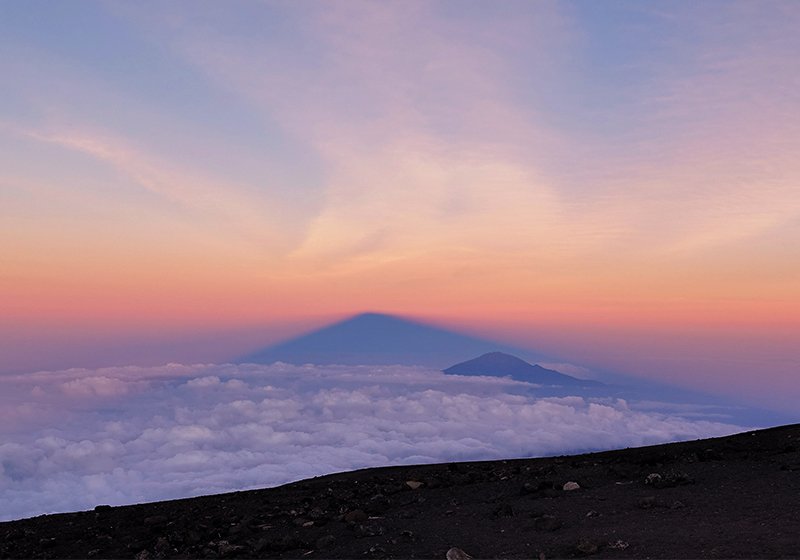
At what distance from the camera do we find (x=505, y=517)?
599 inches

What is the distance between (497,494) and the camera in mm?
17859

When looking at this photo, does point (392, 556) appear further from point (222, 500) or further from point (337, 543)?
point (222, 500)

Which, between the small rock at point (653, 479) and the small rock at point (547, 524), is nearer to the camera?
the small rock at point (547, 524)

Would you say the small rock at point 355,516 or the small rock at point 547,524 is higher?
the small rock at point 547,524

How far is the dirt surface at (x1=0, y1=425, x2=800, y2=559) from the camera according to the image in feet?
40.4

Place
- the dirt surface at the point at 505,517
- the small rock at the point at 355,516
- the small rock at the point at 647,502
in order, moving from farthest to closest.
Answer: the small rock at the point at 355,516 < the small rock at the point at 647,502 < the dirt surface at the point at 505,517

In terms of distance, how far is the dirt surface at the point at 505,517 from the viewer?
12.3 metres

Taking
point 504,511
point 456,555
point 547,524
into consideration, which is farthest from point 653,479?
point 456,555

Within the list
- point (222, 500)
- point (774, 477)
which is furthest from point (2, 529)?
point (774, 477)

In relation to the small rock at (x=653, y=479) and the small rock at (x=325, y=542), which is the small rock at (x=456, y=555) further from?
the small rock at (x=653, y=479)

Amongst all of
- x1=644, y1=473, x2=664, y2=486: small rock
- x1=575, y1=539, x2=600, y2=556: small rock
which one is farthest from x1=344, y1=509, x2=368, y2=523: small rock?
x1=644, y1=473, x2=664, y2=486: small rock

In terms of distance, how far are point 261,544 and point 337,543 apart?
1752 mm

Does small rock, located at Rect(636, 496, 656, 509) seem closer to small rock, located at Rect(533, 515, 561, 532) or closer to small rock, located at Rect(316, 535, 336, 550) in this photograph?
small rock, located at Rect(533, 515, 561, 532)

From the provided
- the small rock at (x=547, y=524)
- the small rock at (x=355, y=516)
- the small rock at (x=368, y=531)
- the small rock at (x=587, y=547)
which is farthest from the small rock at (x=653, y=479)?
the small rock at (x=355, y=516)
